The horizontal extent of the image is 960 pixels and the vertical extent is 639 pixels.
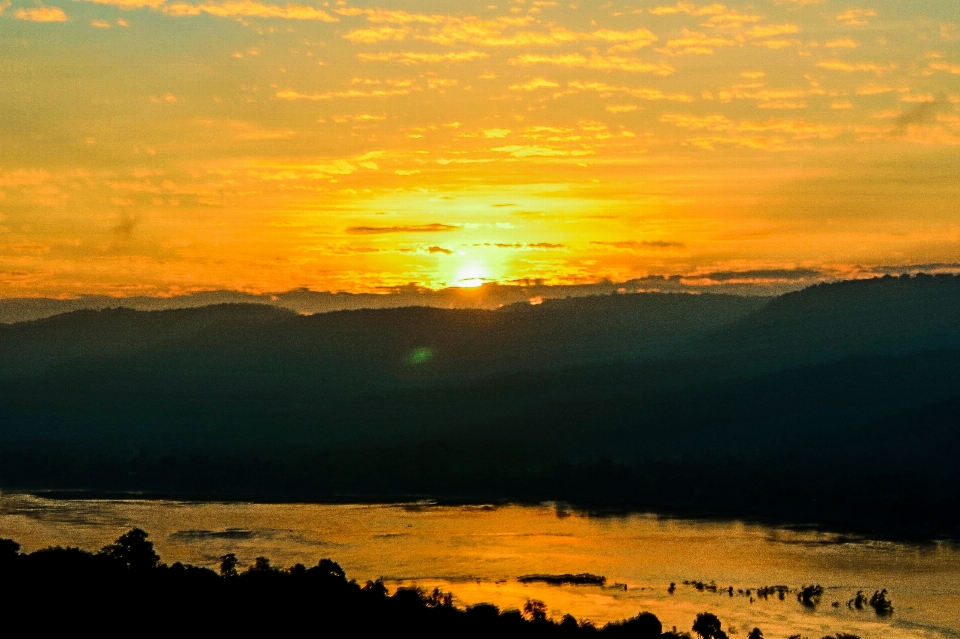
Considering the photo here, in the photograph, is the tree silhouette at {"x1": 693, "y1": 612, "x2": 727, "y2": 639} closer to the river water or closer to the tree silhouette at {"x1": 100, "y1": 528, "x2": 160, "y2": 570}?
the river water

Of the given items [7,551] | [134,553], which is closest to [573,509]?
[134,553]

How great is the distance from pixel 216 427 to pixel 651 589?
12007cm

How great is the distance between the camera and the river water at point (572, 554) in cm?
5369

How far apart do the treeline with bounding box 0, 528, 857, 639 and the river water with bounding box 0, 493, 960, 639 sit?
636cm

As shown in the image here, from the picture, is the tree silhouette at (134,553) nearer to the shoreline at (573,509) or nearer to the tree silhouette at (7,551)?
the tree silhouette at (7,551)

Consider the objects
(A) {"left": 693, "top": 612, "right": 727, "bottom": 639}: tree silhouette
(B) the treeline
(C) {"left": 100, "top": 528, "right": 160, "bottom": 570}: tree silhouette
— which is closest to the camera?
(B) the treeline

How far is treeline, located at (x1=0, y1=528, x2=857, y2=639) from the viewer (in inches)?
1554

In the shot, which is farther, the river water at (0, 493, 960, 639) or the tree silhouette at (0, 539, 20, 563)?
the river water at (0, 493, 960, 639)

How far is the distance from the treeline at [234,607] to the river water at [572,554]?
636 centimetres

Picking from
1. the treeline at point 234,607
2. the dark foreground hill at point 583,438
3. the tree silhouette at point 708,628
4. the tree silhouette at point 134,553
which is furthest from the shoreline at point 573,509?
the tree silhouette at point 134,553

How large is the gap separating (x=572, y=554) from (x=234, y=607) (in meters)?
30.5

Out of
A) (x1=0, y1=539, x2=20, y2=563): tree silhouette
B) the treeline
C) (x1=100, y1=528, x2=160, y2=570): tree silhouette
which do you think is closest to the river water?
the treeline

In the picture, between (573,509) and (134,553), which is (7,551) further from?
(573,509)

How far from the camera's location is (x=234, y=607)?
41812 mm
